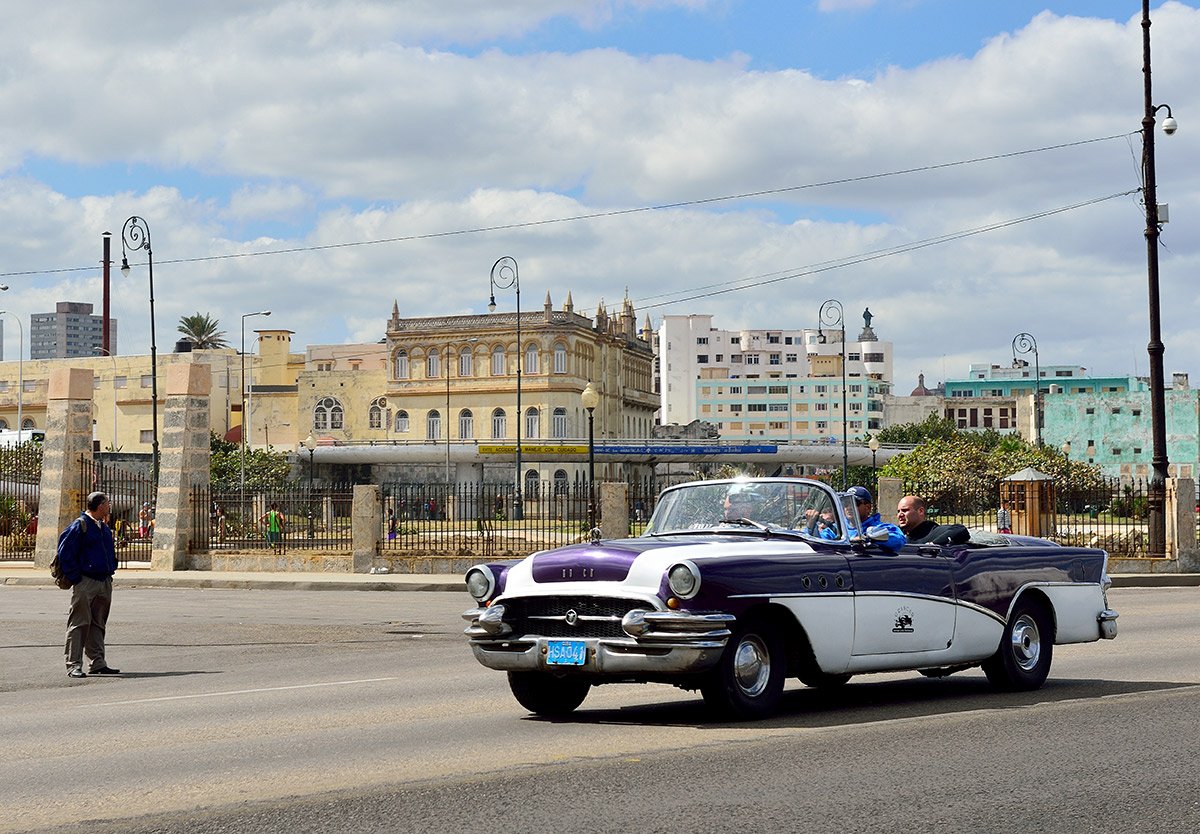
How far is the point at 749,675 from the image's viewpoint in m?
9.65

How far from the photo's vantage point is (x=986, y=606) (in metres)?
11.3

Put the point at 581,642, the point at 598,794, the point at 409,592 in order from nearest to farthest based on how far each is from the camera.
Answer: the point at 598,794 < the point at 581,642 < the point at 409,592

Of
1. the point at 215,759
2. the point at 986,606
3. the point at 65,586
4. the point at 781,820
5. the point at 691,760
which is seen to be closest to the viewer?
the point at 781,820

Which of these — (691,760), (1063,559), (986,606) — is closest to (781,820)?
(691,760)

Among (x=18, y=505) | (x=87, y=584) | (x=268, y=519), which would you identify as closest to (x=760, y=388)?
(x=18, y=505)

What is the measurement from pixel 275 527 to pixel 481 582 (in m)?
25.4

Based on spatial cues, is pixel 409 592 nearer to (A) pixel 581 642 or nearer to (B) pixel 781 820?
(A) pixel 581 642

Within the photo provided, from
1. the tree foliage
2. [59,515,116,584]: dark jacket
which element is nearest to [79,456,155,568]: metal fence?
[59,515,116,584]: dark jacket

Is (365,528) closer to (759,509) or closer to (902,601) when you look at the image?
(759,509)

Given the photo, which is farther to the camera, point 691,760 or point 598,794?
point 691,760

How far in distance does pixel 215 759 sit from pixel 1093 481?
94.5ft

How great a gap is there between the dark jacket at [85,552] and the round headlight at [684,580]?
26.2ft

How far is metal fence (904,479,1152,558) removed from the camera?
1276 inches

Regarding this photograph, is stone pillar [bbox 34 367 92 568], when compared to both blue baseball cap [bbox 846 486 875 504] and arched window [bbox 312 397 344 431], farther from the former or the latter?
arched window [bbox 312 397 344 431]
